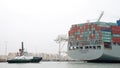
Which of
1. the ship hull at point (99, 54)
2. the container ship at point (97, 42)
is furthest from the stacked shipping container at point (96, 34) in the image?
the ship hull at point (99, 54)

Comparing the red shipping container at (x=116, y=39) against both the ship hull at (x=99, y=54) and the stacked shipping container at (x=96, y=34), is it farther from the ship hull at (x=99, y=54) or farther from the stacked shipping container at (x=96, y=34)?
the ship hull at (x=99, y=54)

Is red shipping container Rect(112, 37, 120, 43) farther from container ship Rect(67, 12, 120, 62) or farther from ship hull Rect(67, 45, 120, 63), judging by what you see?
ship hull Rect(67, 45, 120, 63)

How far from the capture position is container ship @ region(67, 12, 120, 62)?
120 m

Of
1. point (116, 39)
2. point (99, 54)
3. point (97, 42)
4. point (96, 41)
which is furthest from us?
point (116, 39)

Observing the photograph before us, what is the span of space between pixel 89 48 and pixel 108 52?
270 inches

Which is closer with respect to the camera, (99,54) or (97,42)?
(99,54)

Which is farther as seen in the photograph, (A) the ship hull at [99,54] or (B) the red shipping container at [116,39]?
(B) the red shipping container at [116,39]

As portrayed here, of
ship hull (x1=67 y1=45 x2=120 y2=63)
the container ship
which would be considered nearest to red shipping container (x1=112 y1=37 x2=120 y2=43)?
the container ship

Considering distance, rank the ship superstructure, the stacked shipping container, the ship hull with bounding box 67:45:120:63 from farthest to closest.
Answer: the stacked shipping container, the ship superstructure, the ship hull with bounding box 67:45:120:63

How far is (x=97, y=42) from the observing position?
120 m

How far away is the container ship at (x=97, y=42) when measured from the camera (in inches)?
4715

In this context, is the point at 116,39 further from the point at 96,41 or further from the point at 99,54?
the point at 99,54

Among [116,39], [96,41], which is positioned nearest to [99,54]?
[96,41]

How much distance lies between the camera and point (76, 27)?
128500 mm
